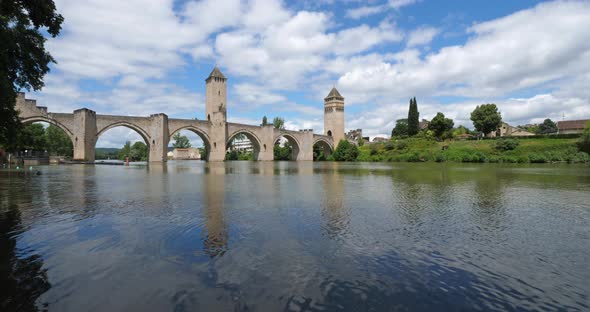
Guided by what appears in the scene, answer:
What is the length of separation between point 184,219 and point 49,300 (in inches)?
161

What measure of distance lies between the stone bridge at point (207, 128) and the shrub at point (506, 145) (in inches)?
1568

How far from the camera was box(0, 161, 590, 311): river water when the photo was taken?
374cm

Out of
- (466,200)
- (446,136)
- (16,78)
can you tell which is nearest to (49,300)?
(466,200)

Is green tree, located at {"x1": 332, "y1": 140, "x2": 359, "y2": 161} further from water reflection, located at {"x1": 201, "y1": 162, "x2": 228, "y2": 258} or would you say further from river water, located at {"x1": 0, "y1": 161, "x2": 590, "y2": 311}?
water reflection, located at {"x1": 201, "y1": 162, "x2": 228, "y2": 258}

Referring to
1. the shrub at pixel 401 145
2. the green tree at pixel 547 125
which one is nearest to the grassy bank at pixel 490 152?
the shrub at pixel 401 145

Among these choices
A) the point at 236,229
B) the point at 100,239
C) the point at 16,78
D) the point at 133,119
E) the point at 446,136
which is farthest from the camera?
the point at 446,136

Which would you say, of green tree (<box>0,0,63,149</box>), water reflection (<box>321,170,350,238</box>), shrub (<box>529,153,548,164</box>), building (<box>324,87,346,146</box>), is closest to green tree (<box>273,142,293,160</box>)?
building (<box>324,87,346,146</box>)

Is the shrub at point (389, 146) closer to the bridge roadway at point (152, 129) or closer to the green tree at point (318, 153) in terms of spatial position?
the green tree at point (318, 153)

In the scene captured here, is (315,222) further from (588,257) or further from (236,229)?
(588,257)

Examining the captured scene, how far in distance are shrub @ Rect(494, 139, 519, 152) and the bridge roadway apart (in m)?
Result: 42.3

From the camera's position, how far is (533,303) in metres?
3.69

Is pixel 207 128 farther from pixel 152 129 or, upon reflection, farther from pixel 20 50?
pixel 20 50

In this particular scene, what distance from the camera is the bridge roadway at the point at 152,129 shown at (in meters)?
41.6

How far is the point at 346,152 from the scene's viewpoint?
2874 inches
